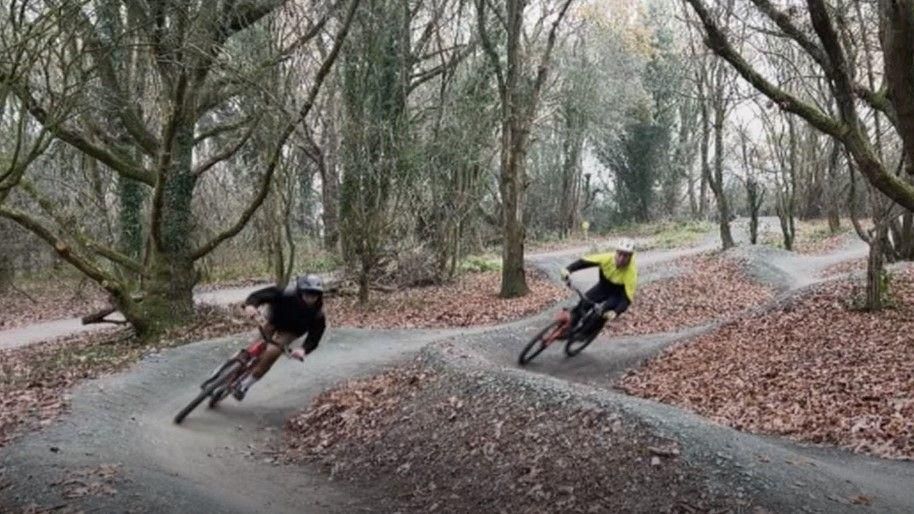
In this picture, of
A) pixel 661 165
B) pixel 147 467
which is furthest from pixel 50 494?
pixel 661 165

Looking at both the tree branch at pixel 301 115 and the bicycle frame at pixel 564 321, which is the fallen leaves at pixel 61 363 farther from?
the bicycle frame at pixel 564 321

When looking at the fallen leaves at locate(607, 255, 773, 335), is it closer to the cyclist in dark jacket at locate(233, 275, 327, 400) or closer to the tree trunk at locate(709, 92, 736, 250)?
the tree trunk at locate(709, 92, 736, 250)

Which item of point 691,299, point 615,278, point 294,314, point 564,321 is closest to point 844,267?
point 691,299

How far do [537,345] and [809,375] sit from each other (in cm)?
451

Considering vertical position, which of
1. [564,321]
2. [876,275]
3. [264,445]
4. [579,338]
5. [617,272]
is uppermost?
[617,272]

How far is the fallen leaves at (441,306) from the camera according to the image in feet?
62.8

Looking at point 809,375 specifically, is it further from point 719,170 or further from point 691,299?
point 719,170

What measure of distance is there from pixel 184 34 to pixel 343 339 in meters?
6.35

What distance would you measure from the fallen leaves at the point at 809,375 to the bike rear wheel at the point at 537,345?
4.82ft

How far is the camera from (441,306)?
20.9m

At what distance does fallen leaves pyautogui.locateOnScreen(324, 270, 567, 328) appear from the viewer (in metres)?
19.1

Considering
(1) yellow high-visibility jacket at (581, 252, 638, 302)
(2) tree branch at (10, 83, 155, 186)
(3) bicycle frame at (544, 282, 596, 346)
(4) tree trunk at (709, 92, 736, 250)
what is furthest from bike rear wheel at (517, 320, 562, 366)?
(4) tree trunk at (709, 92, 736, 250)

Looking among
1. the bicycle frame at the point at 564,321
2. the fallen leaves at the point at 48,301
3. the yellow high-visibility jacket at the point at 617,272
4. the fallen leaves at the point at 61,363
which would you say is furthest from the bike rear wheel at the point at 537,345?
the fallen leaves at the point at 48,301

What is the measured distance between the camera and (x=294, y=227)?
113 ft
